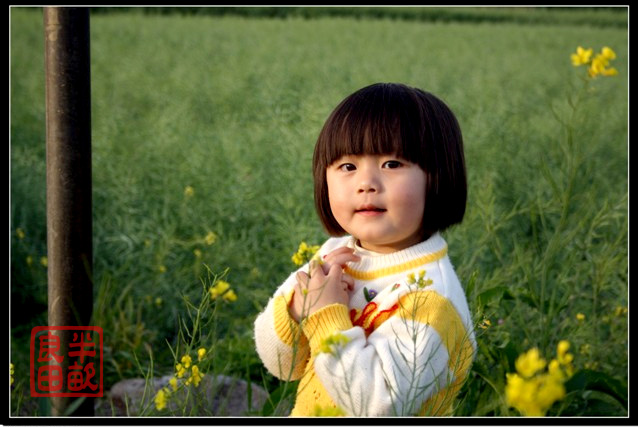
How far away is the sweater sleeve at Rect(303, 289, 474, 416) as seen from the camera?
1.40 meters

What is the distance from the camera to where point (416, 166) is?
154cm

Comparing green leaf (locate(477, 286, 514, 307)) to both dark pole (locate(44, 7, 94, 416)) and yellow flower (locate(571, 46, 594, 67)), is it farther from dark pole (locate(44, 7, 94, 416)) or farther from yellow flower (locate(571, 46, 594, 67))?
dark pole (locate(44, 7, 94, 416))

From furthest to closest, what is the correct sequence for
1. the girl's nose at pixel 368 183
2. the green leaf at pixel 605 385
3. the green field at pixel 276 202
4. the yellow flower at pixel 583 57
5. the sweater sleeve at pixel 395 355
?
the green field at pixel 276 202
the green leaf at pixel 605 385
the yellow flower at pixel 583 57
the girl's nose at pixel 368 183
the sweater sleeve at pixel 395 355

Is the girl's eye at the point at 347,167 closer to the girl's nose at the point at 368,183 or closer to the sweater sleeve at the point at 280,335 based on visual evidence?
the girl's nose at the point at 368,183

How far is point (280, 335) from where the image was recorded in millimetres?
1548

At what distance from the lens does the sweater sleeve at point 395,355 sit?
140 centimetres

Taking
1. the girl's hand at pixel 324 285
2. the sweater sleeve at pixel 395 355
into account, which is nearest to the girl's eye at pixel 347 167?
the girl's hand at pixel 324 285

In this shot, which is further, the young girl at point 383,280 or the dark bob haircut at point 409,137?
the dark bob haircut at point 409,137

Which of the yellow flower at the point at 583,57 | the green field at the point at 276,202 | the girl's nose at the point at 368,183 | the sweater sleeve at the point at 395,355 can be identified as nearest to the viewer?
the sweater sleeve at the point at 395,355

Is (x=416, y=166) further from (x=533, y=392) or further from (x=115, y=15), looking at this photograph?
(x=115, y=15)

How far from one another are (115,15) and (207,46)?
328cm

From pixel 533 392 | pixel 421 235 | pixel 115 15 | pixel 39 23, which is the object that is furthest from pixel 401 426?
pixel 115 15

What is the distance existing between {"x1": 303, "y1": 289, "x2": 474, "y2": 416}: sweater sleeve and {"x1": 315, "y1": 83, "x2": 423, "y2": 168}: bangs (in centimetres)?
25

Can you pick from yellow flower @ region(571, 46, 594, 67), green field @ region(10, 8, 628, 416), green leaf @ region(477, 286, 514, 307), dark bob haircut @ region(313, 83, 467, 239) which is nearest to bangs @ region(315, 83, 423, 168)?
dark bob haircut @ region(313, 83, 467, 239)
